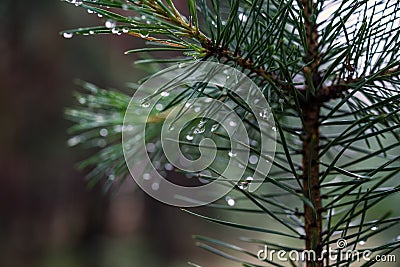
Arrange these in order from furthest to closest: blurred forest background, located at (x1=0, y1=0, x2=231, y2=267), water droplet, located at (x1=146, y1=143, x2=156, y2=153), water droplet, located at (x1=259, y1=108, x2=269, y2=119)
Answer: blurred forest background, located at (x1=0, y1=0, x2=231, y2=267) < water droplet, located at (x1=146, y1=143, x2=156, y2=153) < water droplet, located at (x1=259, y1=108, x2=269, y2=119)

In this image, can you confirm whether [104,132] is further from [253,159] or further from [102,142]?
[253,159]

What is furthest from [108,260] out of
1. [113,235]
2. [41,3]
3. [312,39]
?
[312,39]

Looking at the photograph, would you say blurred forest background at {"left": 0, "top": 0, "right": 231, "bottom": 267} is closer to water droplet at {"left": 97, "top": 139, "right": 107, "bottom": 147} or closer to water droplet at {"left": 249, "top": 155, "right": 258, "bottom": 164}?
water droplet at {"left": 97, "top": 139, "right": 107, "bottom": 147}

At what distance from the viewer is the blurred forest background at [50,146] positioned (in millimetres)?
1656

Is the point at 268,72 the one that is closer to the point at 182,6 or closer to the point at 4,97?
the point at 4,97

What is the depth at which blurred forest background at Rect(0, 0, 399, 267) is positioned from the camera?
65.2 inches

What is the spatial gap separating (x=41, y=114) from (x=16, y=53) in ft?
0.83

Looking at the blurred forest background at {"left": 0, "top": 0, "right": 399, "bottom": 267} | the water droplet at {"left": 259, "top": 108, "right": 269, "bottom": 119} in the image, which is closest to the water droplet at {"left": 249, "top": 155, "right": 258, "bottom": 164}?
the water droplet at {"left": 259, "top": 108, "right": 269, "bottom": 119}

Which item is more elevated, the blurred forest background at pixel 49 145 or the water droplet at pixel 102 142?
the blurred forest background at pixel 49 145

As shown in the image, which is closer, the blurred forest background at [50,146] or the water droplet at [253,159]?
the water droplet at [253,159]

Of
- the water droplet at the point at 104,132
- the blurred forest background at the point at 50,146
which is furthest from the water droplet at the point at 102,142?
the blurred forest background at the point at 50,146

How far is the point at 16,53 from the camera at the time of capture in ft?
5.47

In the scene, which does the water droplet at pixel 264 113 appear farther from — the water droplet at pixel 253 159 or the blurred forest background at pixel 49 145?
the blurred forest background at pixel 49 145

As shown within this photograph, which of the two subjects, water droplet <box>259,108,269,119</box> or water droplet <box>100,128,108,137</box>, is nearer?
water droplet <box>259,108,269,119</box>
